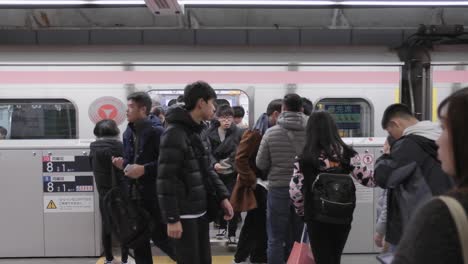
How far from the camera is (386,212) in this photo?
2678 mm

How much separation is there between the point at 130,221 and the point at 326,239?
1.34 meters

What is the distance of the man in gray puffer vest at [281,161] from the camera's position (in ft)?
11.1

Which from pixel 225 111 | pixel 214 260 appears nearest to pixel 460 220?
pixel 214 260

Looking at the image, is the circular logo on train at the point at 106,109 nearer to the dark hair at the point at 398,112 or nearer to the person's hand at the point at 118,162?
the person's hand at the point at 118,162

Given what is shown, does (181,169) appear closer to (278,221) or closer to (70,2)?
(278,221)

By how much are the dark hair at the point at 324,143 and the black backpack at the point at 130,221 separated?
3.91 ft

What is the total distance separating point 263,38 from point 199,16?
0.91 meters

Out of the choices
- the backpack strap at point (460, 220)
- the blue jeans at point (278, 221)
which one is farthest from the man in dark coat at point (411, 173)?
the backpack strap at point (460, 220)

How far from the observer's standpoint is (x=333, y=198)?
2.77 metres

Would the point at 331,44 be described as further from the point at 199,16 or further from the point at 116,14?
the point at 116,14

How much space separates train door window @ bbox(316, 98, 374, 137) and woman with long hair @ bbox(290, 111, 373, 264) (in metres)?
2.64

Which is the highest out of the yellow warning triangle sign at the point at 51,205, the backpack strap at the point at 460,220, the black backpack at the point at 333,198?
the backpack strap at the point at 460,220

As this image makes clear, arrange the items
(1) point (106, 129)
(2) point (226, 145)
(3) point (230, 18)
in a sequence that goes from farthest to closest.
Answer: (3) point (230, 18) → (2) point (226, 145) → (1) point (106, 129)

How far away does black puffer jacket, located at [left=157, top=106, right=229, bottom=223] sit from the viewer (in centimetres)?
250
